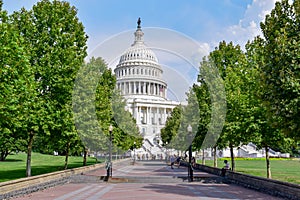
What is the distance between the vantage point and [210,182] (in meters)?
24.4

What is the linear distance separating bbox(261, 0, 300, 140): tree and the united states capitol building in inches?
4827

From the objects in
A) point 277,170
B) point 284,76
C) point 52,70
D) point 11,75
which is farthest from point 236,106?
point 277,170

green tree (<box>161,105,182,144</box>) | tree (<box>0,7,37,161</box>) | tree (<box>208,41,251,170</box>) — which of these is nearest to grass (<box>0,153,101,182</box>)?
tree (<box>0,7,37,161</box>)

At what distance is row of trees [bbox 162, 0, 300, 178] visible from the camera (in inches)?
564

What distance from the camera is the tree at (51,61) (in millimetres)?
22625

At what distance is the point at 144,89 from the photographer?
151875mm

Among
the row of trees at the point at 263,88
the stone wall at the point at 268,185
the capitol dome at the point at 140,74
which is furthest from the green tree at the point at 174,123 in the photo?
the capitol dome at the point at 140,74

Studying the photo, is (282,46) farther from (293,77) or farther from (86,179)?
(86,179)

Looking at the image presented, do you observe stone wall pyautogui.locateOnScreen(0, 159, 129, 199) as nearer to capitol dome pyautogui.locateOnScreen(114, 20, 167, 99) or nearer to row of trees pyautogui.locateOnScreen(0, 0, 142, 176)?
row of trees pyautogui.locateOnScreen(0, 0, 142, 176)

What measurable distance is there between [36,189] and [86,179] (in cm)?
687

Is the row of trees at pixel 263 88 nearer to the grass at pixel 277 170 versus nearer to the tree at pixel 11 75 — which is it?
the grass at pixel 277 170

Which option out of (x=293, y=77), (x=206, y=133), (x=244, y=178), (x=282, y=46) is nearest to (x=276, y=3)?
(x=282, y=46)

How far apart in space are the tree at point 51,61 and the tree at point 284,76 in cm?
1291

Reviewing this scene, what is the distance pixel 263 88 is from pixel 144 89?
136 metres
